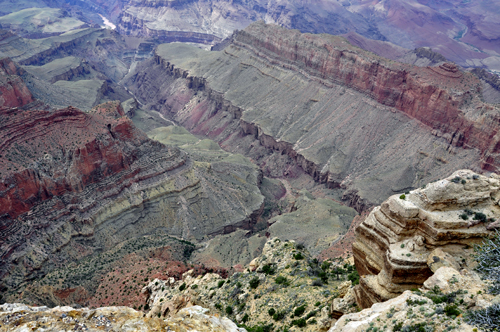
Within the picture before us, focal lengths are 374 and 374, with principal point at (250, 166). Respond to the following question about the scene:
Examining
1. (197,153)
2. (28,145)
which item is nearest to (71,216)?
(28,145)

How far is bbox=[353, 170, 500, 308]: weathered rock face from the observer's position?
93.1ft

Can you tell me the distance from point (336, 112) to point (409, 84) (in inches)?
893

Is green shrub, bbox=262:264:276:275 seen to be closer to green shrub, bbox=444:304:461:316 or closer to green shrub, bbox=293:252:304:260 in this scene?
green shrub, bbox=293:252:304:260

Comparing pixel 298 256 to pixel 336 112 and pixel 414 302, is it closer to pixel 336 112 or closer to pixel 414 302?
pixel 414 302

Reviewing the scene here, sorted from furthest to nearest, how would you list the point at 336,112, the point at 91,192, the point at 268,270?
the point at 336,112, the point at 91,192, the point at 268,270

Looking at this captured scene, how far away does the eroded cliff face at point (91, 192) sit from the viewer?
59.3 m

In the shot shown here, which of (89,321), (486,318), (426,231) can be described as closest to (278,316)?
(426,231)

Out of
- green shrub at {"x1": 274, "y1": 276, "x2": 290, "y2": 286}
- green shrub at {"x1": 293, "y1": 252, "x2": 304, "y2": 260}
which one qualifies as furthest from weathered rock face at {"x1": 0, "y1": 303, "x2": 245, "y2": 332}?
green shrub at {"x1": 293, "y1": 252, "x2": 304, "y2": 260}

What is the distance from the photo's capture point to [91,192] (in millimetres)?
69500

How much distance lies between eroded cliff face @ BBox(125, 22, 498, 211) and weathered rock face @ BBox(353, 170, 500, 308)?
57.8m

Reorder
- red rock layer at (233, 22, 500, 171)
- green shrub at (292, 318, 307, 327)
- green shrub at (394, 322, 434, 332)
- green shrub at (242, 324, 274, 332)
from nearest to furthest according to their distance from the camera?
green shrub at (394, 322, 434, 332), green shrub at (292, 318, 307, 327), green shrub at (242, 324, 274, 332), red rock layer at (233, 22, 500, 171)

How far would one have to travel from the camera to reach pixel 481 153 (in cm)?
8488

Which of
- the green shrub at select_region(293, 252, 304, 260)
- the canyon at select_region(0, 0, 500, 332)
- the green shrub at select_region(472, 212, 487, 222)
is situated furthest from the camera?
the green shrub at select_region(293, 252, 304, 260)

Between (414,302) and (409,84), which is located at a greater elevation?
(414,302)
